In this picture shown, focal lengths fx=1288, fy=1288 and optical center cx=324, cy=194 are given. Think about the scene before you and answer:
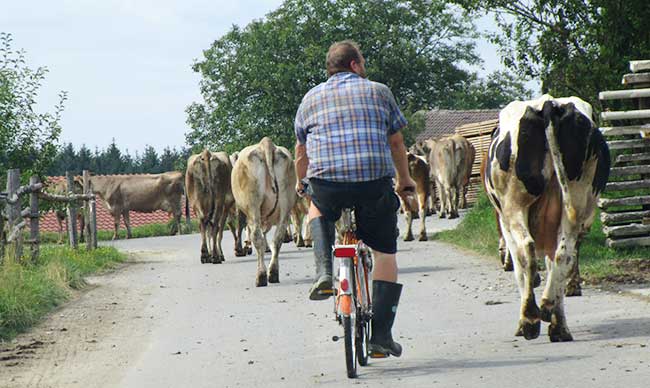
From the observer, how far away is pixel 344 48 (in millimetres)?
8703

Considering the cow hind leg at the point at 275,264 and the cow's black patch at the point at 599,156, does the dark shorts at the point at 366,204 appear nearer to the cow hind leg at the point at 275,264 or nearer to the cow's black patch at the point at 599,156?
the cow's black patch at the point at 599,156

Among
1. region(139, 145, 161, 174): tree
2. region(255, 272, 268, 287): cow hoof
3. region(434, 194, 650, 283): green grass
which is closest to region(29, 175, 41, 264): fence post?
region(255, 272, 268, 287): cow hoof

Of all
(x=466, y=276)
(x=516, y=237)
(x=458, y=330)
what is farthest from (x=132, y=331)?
(x=466, y=276)

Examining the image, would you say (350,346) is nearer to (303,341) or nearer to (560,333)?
(560,333)

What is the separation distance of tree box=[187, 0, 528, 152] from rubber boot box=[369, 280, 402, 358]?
2301 inches

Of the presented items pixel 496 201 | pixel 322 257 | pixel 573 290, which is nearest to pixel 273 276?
pixel 573 290

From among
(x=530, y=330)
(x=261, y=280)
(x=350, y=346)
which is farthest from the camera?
(x=261, y=280)

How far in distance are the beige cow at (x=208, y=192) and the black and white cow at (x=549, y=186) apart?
11.7 meters

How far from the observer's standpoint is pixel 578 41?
1233 inches

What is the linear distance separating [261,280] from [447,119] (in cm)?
7114

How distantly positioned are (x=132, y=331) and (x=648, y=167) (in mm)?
8096

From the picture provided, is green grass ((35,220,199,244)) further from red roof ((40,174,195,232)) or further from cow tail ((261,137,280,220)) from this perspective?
cow tail ((261,137,280,220))

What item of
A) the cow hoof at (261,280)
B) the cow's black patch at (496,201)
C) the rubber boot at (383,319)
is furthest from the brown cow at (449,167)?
the rubber boot at (383,319)

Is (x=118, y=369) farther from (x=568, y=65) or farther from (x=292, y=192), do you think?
(x=568, y=65)
